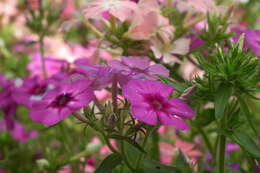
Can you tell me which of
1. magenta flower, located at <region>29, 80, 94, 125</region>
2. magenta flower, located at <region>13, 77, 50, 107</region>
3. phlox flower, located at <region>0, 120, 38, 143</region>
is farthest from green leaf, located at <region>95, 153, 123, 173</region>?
phlox flower, located at <region>0, 120, 38, 143</region>

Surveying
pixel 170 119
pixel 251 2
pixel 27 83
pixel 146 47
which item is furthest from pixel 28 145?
pixel 251 2

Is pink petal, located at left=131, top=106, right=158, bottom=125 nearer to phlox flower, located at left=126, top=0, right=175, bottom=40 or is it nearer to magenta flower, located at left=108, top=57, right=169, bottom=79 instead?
magenta flower, located at left=108, top=57, right=169, bottom=79

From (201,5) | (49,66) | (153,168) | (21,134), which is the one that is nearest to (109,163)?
(153,168)

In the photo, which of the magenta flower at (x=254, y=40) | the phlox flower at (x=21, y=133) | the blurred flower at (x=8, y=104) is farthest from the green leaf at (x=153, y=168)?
the phlox flower at (x=21, y=133)

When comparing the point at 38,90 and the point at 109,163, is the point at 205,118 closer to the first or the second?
the point at 109,163

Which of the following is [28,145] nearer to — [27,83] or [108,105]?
[27,83]
